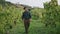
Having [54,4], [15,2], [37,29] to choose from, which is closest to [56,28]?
[54,4]

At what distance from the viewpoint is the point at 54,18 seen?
11938 millimetres

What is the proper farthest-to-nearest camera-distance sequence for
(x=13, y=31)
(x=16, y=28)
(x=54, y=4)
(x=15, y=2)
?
1. (x=15, y=2)
2. (x=16, y=28)
3. (x=13, y=31)
4. (x=54, y=4)

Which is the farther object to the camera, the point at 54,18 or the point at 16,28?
the point at 16,28

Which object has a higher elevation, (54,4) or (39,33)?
(54,4)

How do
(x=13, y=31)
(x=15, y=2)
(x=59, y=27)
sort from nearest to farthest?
(x=59, y=27) → (x=13, y=31) → (x=15, y=2)

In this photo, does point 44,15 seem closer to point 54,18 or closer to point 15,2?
point 54,18

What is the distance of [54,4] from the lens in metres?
12.3

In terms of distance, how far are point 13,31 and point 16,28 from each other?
100 cm

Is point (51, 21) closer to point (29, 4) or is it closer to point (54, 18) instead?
point (54, 18)

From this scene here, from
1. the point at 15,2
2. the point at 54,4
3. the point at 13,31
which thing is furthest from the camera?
the point at 15,2

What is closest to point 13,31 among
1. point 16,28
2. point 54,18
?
point 16,28

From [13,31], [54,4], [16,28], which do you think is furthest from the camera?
[16,28]

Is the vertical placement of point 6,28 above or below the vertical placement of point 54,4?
below

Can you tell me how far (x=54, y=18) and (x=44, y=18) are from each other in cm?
103
